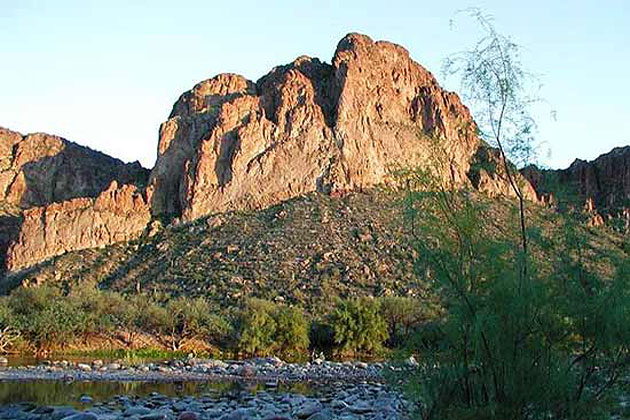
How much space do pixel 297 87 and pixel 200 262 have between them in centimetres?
3682

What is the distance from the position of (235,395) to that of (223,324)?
2633cm

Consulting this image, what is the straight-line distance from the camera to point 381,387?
26.8 metres

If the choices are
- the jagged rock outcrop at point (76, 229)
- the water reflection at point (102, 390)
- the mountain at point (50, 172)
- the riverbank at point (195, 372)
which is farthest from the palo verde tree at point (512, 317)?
the mountain at point (50, 172)

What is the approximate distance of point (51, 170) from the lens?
126 m

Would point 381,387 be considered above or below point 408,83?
below

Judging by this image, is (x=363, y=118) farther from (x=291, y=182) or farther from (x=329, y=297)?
(x=329, y=297)

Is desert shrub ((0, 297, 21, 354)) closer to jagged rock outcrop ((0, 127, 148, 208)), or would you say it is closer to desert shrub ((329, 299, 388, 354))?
desert shrub ((329, 299, 388, 354))

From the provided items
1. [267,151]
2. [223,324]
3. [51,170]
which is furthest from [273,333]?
[51,170]

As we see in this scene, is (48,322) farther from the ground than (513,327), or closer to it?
closer to it

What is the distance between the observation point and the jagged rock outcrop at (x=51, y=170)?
120 meters

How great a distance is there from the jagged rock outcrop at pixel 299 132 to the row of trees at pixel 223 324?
3696cm

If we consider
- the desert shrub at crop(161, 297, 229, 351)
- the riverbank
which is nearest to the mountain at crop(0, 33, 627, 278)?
the desert shrub at crop(161, 297, 229, 351)

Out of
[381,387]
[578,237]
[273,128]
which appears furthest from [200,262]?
[578,237]

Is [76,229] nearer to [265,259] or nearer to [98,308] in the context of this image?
[265,259]
